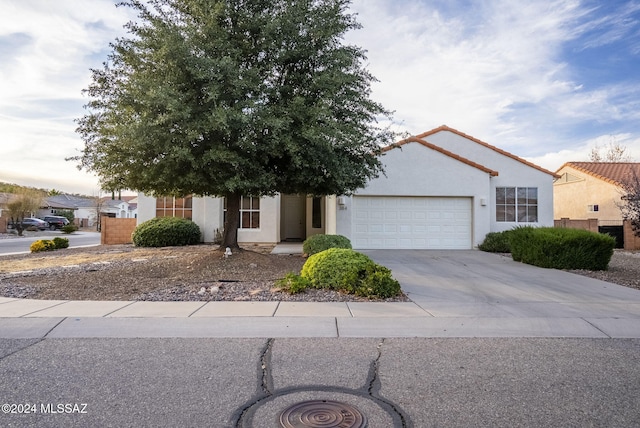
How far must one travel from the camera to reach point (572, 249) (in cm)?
1125

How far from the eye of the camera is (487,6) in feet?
33.8

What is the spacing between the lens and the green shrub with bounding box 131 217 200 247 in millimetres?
17172

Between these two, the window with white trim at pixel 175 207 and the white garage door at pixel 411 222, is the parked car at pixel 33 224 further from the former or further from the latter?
the white garage door at pixel 411 222

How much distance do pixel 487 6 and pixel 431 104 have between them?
14.4 feet

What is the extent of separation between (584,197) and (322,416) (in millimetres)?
29989

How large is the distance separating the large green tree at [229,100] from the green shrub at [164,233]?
662 centimetres

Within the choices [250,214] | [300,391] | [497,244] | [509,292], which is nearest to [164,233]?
[250,214]

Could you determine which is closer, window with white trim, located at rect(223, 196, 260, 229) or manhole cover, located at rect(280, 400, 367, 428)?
manhole cover, located at rect(280, 400, 367, 428)

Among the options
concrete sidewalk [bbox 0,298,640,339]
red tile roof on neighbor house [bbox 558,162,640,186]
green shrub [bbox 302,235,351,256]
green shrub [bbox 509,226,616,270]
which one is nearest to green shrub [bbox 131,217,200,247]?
green shrub [bbox 302,235,351,256]

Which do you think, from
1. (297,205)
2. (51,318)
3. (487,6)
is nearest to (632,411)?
(51,318)

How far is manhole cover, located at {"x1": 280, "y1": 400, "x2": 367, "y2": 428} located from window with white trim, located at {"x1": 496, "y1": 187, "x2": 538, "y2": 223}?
16219 mm

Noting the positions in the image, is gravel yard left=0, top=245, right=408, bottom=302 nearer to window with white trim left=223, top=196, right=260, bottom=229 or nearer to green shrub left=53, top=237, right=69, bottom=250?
green shrub left=53, top=237, right=69, bottom=250

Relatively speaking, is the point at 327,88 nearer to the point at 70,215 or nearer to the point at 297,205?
the point at 297,205

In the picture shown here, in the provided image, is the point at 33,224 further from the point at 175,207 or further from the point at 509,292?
the point at 509,292
